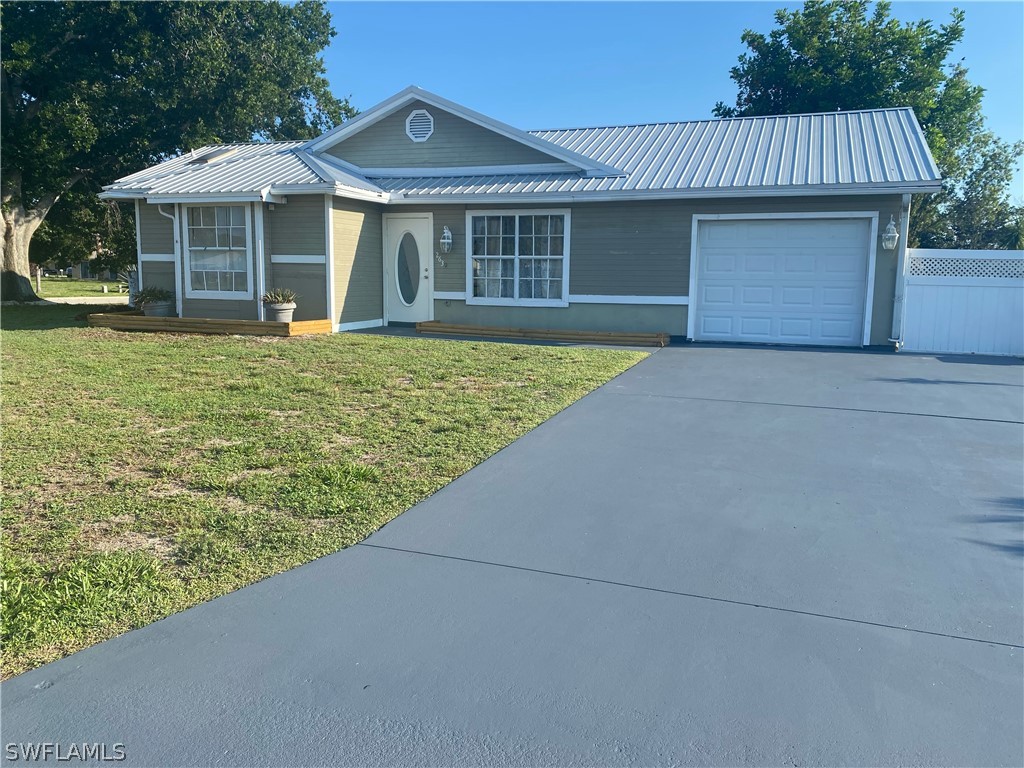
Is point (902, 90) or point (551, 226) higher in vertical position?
point (902, 90)

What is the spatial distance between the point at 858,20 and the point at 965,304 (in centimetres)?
2092

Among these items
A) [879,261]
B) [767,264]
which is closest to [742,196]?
[767,264]

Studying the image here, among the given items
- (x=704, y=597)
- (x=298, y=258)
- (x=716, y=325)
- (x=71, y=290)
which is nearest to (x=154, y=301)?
(x=298, y=258)

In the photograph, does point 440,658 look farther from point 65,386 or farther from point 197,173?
point 197,173

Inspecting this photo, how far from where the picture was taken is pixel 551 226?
47.1 ft

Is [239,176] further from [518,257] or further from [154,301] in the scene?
[518,257]

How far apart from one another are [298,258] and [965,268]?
11418 mm

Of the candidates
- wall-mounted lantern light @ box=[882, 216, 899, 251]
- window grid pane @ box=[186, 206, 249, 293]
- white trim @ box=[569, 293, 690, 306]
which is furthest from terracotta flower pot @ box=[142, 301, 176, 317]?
wall-mounted lantern light @ box=[882, 216, 899, 251]

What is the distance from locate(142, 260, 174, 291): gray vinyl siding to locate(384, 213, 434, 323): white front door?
4.27 meters

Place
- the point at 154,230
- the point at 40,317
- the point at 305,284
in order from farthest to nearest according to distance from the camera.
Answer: the point at 40,317
the point at 154,230
the point at 305,284

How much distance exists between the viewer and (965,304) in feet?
39.8

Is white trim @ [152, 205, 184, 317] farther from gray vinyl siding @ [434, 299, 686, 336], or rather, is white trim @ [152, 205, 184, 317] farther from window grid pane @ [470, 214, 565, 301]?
window grid pane @ [470, 214, 565, 301]

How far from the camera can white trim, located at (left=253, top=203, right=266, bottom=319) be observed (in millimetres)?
13891

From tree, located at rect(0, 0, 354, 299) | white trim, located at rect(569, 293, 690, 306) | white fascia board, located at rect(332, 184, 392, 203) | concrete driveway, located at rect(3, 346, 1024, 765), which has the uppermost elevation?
tree, located at rect(0, 0, 354, 299)
